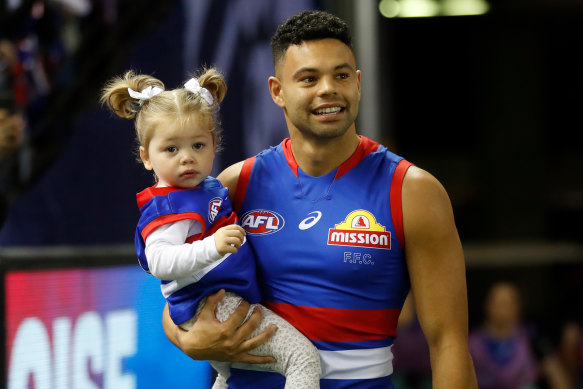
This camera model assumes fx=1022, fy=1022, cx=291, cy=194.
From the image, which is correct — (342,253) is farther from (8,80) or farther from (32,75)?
(32,75)

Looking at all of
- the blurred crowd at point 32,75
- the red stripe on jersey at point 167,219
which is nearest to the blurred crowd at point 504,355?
the blurred crowd at point 32,75

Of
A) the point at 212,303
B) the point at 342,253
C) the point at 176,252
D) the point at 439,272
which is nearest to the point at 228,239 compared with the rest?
the point at 176,252

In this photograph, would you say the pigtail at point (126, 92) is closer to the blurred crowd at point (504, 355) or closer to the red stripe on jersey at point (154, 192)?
the red stripe on jersey at point (154, 192)

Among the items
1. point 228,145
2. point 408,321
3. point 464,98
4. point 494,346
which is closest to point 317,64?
point 228,145

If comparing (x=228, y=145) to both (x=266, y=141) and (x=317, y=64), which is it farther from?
(x=317, y=64)

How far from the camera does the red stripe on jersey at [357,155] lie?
10.3ft

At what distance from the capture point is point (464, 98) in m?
17.5

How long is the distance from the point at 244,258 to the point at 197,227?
0.17 m

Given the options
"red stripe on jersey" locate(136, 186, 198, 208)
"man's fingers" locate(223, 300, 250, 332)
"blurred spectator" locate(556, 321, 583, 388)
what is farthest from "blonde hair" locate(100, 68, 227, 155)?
"blurred spectator" locate(556, 321, 583, 388)

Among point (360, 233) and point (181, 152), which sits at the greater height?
point (181, 152)

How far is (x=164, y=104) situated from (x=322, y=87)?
1.52ft

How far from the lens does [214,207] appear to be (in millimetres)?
2988

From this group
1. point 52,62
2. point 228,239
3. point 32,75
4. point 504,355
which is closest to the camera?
point 228,239

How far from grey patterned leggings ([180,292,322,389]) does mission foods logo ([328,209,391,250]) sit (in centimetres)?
29
